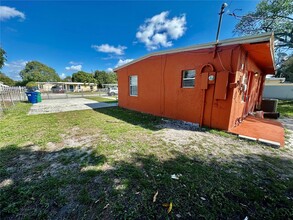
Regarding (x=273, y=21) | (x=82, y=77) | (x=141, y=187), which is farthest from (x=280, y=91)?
(x=82, y=77)

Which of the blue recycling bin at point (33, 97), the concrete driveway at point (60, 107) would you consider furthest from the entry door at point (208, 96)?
the blue recycling bin at point (33, 97)

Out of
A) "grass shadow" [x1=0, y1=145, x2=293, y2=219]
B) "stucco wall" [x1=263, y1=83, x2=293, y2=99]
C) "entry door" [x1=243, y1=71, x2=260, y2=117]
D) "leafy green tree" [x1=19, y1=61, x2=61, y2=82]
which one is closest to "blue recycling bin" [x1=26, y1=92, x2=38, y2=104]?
"grass shadow" [x1=0, y1=145, x2=293, y2=219]

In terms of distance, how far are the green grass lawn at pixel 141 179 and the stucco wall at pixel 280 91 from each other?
21.1 m

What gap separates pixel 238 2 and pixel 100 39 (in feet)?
58.6

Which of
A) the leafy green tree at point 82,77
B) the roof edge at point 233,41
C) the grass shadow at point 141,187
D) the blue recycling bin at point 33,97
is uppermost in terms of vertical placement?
the leafy green tree at point 82,77

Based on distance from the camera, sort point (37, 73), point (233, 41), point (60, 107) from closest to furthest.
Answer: point (233, 41), point (60, 107), point (37, 73)

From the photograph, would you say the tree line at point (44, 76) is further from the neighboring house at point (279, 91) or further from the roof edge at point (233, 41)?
the neighboring house at point (279, 91)

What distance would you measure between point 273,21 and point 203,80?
16369mm

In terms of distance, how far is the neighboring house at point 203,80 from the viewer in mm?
4434

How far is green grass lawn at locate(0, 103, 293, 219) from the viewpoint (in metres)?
1.68

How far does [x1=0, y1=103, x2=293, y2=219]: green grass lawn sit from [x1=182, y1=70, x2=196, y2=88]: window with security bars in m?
2.64

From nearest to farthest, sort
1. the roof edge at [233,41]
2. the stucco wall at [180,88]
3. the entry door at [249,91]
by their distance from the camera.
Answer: the roof edge at [233,41] → the stucco wall at [180,88] → the entry door at [249,91]

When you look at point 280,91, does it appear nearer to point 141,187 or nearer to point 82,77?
point 141,187

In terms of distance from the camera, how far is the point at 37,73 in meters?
46.3
